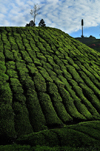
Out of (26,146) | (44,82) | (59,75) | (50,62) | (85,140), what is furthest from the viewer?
(50,62)

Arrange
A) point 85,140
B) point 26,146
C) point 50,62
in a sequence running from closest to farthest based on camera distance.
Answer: point 26,146
point 85,140
point 50,62

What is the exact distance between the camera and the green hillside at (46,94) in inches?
161

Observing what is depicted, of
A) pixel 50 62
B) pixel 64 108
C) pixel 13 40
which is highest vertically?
pixel 13 40

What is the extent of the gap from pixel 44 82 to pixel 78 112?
7.39 feet

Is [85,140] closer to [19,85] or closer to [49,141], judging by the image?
[49,141]

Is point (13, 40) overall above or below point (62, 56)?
above

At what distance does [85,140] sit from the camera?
3.71 m

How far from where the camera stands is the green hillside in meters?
4.08

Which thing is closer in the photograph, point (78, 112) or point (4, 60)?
point (78, 112)

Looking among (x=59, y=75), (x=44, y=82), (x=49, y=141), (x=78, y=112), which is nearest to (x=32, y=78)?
(x=44, y=82)

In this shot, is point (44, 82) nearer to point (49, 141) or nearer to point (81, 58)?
point (49, 141)

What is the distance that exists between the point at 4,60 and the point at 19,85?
2.64 meters

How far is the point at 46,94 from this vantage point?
6312 mm

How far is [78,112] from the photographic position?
6047mm
